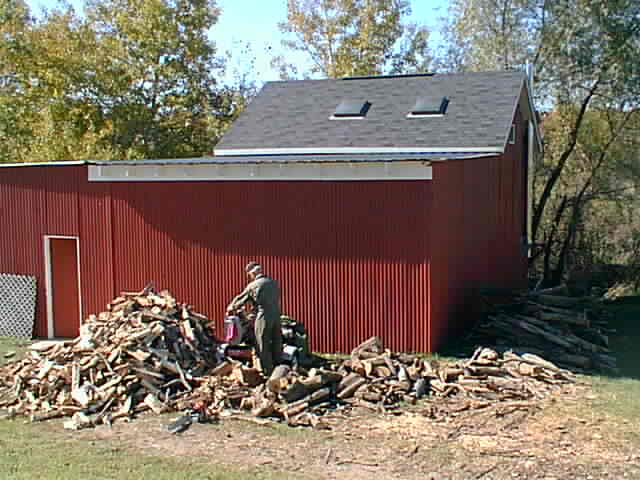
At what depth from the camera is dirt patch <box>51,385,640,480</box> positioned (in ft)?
27.5

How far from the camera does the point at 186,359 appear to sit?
1185cm

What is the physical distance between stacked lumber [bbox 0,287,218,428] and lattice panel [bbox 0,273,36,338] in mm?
3971

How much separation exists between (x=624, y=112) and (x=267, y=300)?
65.0 feet

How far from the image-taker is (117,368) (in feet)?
36.9

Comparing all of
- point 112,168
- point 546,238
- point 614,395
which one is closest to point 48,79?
point 112,168

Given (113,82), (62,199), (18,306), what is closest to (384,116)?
(62,199)

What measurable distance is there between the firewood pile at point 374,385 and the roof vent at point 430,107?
8430 mm

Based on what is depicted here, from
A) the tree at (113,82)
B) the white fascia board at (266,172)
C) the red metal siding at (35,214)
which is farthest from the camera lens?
the tree at (113,82)

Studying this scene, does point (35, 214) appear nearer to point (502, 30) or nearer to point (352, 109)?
point (352, 109)

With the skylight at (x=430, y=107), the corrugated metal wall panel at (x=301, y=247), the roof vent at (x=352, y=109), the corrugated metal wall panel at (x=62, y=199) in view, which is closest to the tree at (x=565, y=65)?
the skylight at (x=430, y=107)

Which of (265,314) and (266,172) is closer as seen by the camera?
(265,314)

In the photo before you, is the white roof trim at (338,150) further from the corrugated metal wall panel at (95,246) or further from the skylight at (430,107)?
the corrugated metal wall panel at (95,246)

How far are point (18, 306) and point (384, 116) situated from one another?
1045 cm

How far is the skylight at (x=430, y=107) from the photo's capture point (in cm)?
1919
